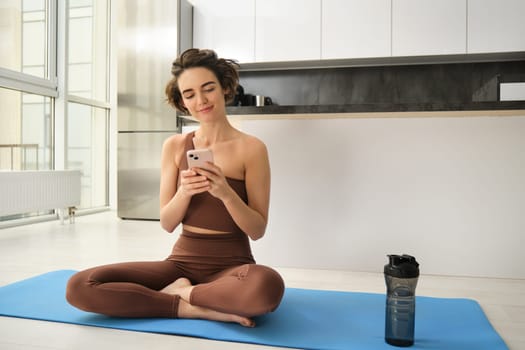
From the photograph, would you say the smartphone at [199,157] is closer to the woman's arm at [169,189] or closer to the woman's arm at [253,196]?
the woman's arm at [253,196]

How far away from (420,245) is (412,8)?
2490mm

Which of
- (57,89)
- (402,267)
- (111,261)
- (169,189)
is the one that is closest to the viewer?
(402,267)

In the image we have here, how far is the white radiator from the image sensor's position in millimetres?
3598

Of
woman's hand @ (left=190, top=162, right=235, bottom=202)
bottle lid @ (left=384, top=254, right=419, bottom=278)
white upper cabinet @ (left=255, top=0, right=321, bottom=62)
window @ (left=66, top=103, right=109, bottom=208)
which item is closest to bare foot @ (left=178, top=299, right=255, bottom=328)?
woman's hand @ (left=190, top=162, right=235, bottom=202)

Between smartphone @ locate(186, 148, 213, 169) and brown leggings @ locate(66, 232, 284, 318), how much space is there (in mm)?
333

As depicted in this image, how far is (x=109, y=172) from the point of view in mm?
5613

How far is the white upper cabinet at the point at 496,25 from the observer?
3.88 m

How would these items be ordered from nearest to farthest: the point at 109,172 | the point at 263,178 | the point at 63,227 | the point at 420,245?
the point at 263,178, the point at 420,245, the point at 63,227, the point at 109,172

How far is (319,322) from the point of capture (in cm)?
155

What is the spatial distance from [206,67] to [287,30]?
2.81m

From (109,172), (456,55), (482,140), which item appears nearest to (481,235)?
(482,140)

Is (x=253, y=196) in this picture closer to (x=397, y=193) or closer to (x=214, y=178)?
Answer: (x=214, y=178)

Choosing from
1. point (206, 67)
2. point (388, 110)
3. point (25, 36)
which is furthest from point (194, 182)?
point (25, 36)

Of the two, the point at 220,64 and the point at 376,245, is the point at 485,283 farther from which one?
the point at 220,64
